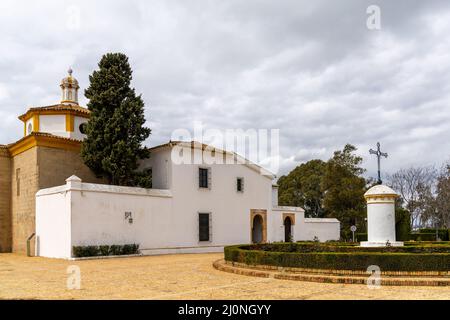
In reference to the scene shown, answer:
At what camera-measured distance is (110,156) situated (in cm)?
2064

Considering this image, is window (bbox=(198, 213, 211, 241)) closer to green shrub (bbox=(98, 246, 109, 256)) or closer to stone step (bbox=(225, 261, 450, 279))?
green shrub (bbox=(98, 246, 109, 256))

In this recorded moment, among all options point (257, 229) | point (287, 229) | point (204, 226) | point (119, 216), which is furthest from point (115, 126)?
point (287, 229)

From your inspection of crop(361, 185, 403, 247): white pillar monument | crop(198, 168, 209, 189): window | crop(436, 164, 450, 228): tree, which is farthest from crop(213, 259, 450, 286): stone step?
crop(436, 164, 450, 228): tree

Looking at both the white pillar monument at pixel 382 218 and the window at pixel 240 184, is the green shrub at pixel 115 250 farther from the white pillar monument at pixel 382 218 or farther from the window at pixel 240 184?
the white pillar monument at pixel 382 218

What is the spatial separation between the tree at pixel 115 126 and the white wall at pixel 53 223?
2.66 metres

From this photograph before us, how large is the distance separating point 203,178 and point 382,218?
461 inches

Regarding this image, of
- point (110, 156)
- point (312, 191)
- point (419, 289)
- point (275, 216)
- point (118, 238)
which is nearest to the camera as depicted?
point (419, 289)

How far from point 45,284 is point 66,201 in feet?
29.1

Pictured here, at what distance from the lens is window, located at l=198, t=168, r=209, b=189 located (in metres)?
23.8

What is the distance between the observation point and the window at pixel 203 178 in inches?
938

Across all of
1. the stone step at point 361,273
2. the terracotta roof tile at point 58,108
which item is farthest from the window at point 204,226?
the stone step at point 361,273

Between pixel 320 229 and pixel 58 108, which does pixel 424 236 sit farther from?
pixel 58 108
